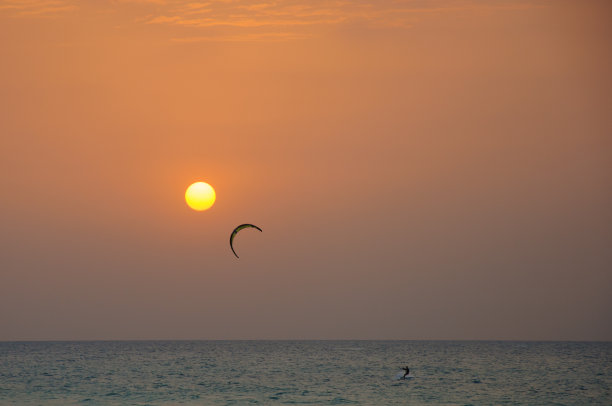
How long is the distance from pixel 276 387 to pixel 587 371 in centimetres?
4189

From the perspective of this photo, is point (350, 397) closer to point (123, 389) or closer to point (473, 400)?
point (473, 400)

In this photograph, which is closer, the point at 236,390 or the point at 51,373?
the point at 236,390

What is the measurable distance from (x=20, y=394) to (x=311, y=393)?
2066cm

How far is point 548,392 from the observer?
203 ft

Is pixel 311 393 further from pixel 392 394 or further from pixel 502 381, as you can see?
pixel 502 381

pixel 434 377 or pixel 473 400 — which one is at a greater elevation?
pixel 434 377

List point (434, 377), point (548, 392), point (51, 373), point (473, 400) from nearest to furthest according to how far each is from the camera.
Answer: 1. point (473, 400)
2. point (548, 392)
3. point (434, 377)
4. point (51, 373)

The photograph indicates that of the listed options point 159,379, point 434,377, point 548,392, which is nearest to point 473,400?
point 548,392

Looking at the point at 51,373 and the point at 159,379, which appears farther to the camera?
the point at 51,373

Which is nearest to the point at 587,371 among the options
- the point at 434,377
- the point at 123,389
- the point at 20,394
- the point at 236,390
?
the point at 434,377

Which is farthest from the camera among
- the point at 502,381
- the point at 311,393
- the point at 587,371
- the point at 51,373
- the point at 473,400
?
the point at 587,371

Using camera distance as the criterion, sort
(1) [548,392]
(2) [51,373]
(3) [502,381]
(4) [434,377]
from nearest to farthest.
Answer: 1. (1) [548,392]
2. (3) [502,381]
3. (4) [434,377]
4. (2) [51,373]

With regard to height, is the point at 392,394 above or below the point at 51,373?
below

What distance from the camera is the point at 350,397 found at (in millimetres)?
55469
